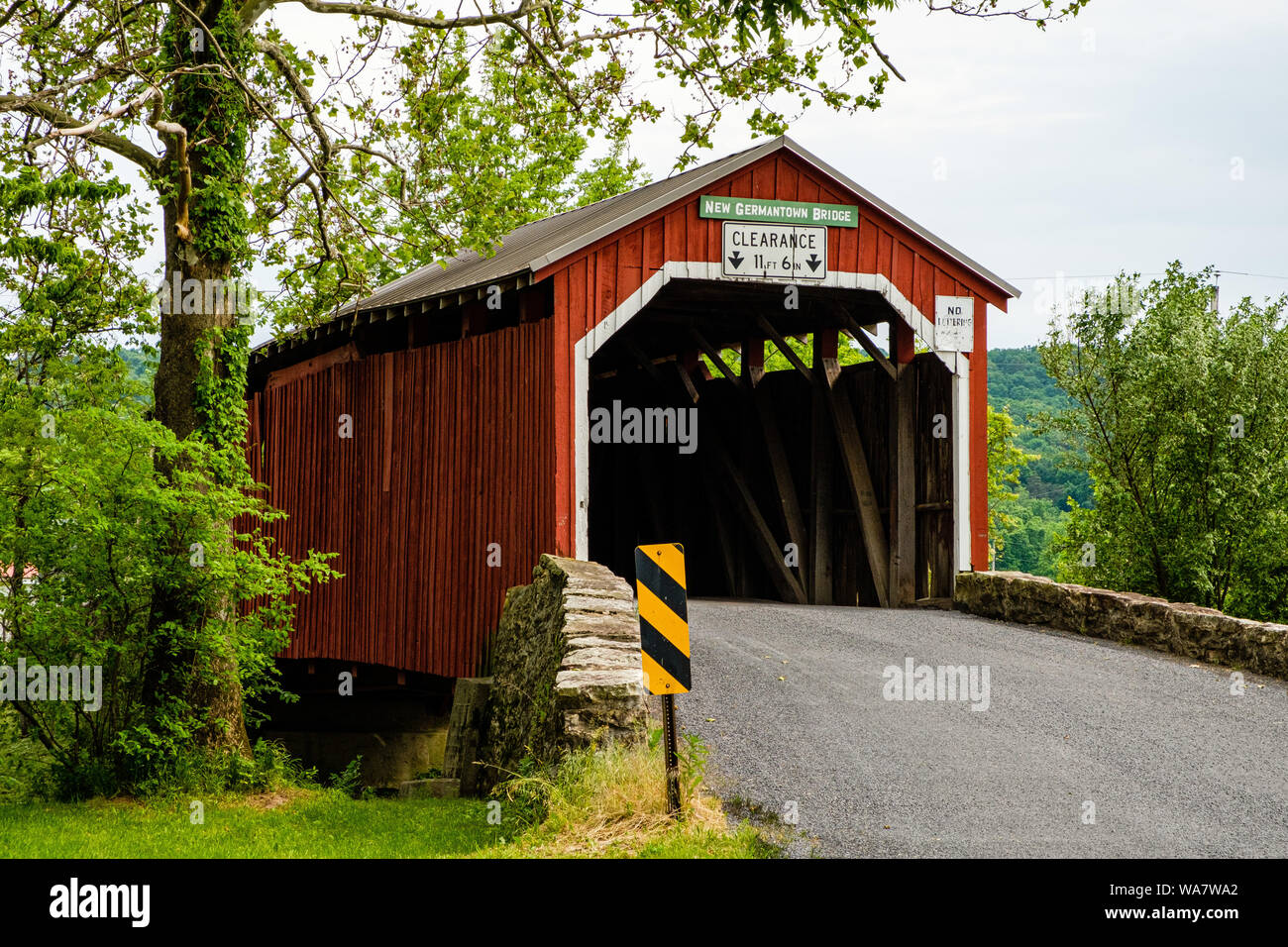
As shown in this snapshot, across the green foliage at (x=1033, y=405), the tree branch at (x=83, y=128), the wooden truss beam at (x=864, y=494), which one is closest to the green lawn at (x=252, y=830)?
the tree branch at (x=83, y=128)

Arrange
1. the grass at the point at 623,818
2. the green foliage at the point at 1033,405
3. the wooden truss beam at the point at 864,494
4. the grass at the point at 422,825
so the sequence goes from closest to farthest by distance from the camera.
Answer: the grass at the point at 623,818, the grass at the point at 422,825, the wooden truss beam at the point at 864,494, the green foliage at the point at 1033,405

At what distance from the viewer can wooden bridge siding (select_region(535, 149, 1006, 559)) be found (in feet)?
34.7

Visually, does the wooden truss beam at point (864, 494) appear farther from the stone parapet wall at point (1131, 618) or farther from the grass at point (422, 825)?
the grass at point (422, 825)

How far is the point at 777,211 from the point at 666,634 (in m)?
6.63

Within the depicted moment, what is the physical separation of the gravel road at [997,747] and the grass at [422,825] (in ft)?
1.56

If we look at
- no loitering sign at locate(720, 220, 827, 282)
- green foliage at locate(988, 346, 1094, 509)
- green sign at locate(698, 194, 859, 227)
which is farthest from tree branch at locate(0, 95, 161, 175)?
green foliage at locate(988, 346, 1094, 509)

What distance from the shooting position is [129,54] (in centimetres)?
1019

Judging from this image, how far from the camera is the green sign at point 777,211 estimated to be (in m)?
11.5

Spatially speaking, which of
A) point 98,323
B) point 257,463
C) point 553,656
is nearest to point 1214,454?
point 257,463

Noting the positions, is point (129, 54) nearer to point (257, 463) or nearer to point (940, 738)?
point (257, 463)

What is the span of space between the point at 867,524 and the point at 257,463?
23.7 feet

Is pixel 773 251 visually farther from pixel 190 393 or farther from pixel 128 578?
pixel 128 578

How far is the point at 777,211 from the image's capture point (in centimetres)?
1175

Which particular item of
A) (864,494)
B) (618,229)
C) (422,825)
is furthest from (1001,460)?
(422,825)
